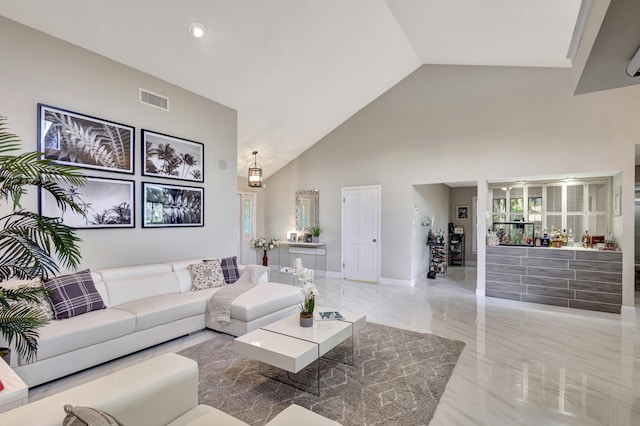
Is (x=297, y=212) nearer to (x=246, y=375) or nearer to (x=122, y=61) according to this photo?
(x=122, y=61)

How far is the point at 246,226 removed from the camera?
7.96 m

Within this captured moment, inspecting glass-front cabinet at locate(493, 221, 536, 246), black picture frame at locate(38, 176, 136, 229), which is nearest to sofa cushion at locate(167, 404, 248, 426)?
black picture frame at locate(38, 176, 136, 229)

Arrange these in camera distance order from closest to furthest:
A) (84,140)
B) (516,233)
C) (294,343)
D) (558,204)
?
(294,343) → (84,140) → (516,233) → (558,204)

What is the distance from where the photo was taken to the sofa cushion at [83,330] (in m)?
2.50

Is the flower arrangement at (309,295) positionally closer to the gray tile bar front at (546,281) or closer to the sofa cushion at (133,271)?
the sofa cushion at (133,271)

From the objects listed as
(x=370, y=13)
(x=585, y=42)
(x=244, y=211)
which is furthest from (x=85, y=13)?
(x=244, y=211)

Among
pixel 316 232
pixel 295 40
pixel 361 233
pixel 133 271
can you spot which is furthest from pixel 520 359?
pixel 316 232

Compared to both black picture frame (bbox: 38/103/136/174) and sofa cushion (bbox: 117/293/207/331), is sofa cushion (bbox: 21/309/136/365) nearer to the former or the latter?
sofa cushion (bbox: 117/293/207/331)

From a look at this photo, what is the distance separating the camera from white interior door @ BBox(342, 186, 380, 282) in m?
6.64

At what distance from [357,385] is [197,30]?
4.15 metres

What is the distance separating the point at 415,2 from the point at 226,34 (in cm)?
246

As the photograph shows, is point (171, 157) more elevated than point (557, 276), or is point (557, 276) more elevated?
point (171, 157)

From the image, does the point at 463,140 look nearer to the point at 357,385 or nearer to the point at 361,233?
the point at 361,233

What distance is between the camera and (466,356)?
3145 mm
